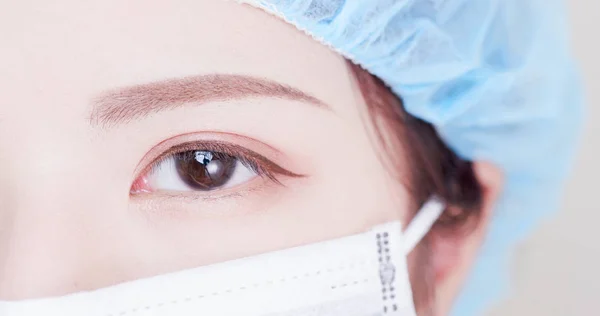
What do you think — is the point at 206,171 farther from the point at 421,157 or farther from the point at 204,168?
the point at 421,157

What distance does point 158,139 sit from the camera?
0.88m

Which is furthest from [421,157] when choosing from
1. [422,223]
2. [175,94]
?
[175,94]

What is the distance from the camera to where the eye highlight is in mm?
967

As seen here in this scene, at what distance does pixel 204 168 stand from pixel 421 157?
15.0 inches

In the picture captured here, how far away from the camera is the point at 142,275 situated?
2.92ft

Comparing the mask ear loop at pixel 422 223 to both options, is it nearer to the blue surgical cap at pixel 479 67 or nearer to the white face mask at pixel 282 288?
the white face mask at pixel 282 288

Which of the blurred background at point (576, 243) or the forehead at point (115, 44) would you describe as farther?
the blurred background at point (576, 243)

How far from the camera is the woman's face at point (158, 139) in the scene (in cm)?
83

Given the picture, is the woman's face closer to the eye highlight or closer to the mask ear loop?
the eye highlight

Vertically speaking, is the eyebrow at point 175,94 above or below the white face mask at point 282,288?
above

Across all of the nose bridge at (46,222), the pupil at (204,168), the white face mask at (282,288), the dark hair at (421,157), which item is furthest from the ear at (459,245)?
the nose bridge at (46,222)

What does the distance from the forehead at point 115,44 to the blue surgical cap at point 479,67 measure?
0.22 feet

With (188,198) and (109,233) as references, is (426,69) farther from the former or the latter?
A: (109,233)

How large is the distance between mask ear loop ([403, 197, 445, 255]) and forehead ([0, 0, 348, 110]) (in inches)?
14.4
